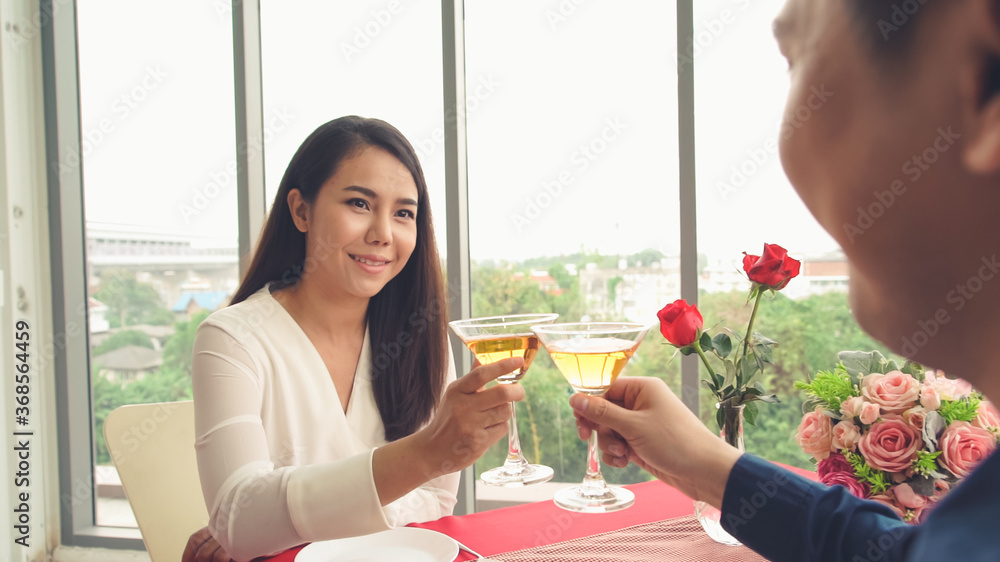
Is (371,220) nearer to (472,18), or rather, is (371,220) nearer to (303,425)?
(303,425)

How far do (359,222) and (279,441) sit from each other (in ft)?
2.23

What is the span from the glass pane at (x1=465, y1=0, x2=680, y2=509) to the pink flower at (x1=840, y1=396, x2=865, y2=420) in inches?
68.1

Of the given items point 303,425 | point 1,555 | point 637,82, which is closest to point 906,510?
point 303,425

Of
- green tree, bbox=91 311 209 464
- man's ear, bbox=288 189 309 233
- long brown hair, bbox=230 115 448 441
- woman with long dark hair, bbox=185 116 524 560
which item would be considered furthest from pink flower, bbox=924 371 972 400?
green tree, bbox=91 311 209 464

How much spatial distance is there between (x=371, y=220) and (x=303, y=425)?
Answer: 64 centimetres

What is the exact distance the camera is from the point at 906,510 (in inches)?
46.6

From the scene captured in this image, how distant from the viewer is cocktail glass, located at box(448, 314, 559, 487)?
1289 mm

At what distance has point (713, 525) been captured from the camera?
1.30 m

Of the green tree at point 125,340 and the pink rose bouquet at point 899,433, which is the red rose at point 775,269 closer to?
the pink rose bouquet at point 899,433

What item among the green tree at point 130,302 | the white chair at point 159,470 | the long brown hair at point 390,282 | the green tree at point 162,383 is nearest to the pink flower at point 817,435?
the long brown hair at point 390,282

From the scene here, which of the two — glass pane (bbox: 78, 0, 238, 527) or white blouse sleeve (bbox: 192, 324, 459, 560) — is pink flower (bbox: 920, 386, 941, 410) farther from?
glass pane (bbox: 78, 0, 238, 527)

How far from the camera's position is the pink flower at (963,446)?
3.63 ft

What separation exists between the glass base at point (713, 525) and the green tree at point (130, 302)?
319 centimetres

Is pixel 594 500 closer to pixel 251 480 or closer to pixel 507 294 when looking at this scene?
pixel 251 480
